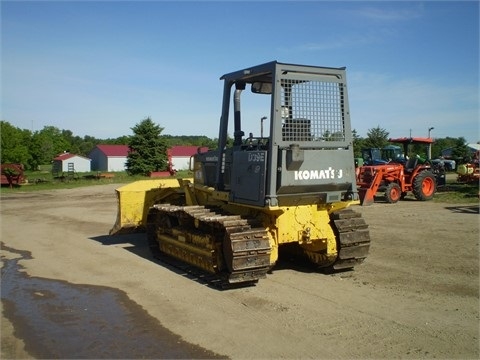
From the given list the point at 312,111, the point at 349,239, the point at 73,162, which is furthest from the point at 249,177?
the point at 73,162

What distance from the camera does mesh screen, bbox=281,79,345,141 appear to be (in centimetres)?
713

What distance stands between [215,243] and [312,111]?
2479mm

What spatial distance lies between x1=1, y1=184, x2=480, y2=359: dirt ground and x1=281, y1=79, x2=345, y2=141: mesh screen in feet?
7.42

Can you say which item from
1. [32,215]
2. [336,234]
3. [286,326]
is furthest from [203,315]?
[32,215]

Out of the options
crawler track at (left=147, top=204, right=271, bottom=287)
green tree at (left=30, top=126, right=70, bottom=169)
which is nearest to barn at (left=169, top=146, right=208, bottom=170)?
green tree at (left=30, top=126, right=70, bottom=169)

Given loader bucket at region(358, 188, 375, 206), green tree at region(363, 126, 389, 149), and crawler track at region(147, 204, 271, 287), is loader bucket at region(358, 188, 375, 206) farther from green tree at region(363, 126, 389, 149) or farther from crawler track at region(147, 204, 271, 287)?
green tree at region(363, 126, 389, 149)

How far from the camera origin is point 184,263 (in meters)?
9.05

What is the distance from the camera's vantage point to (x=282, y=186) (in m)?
6.98

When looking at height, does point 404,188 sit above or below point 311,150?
below

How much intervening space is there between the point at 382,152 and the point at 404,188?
605cm

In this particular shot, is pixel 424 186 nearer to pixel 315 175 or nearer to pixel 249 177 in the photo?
pixel 315 175

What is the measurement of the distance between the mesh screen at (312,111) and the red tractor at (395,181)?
33.2ft

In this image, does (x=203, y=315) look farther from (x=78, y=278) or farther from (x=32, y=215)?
(x=32, y=215)

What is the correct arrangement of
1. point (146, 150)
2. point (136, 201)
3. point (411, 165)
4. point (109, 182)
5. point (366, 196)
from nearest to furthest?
point (136, 201)
point (366, 196)
point (411, 165)
point (109, 182)
point (146, 150)
